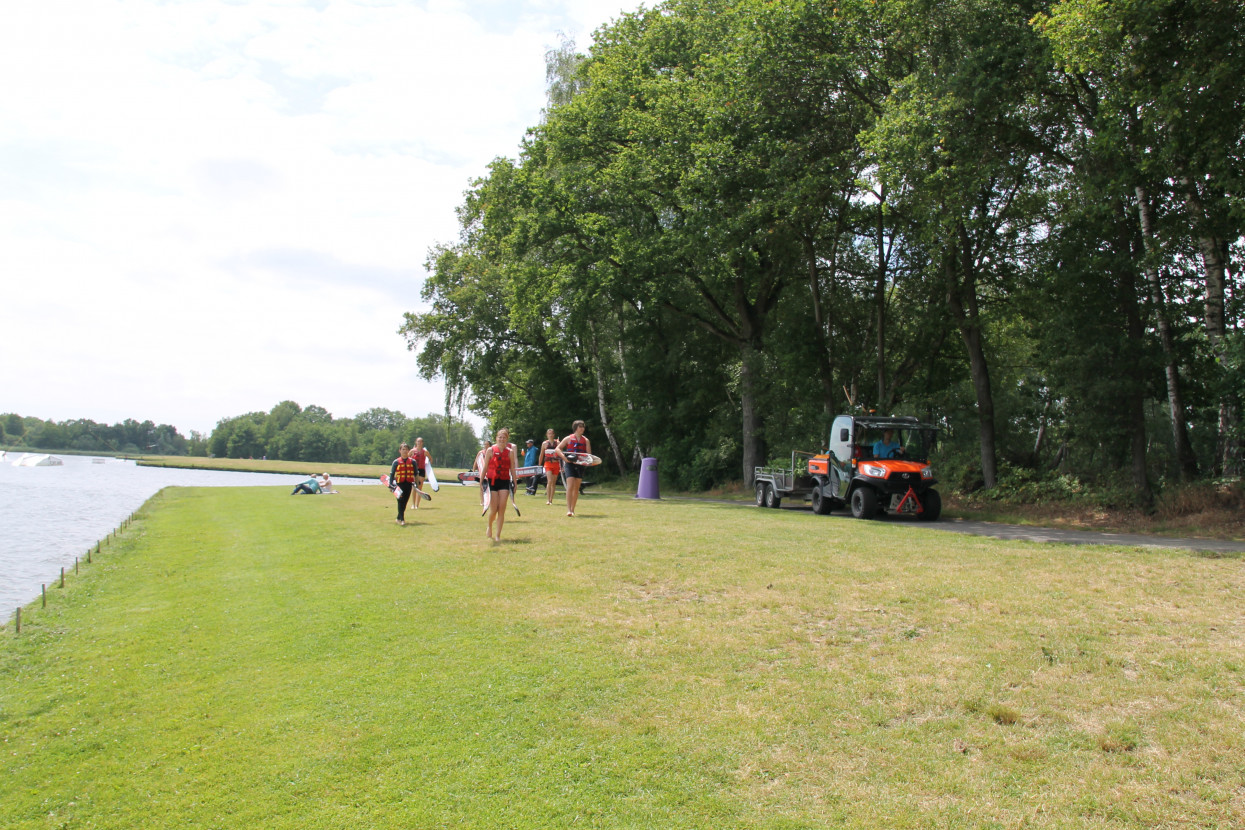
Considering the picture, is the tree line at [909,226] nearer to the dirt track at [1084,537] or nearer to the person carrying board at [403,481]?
the dirt track at [1084,537]

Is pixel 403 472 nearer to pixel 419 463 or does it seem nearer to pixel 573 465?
pixel 573 465

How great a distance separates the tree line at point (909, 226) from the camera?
53.9 ft

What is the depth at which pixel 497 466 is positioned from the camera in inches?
530

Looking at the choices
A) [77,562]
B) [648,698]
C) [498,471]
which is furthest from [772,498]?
[648,698]

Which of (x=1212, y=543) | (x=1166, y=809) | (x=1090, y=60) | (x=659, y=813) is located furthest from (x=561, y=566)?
(x=1090, y=60)

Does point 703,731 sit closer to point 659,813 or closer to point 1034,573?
point 659,813

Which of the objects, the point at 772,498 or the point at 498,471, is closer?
the point at 498,471

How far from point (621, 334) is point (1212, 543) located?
29241 mm

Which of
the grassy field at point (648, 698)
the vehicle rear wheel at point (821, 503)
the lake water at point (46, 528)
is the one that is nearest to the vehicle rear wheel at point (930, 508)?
the vehicle rear wheel at point (821, 503)

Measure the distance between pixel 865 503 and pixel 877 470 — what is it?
0.84m

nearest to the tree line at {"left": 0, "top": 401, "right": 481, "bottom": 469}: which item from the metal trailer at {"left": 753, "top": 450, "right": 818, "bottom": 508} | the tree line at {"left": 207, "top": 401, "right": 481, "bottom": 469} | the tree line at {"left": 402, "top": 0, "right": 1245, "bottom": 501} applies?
the tree line at {"left": 207, "top": 401, "right": 481, "bottom": 469}

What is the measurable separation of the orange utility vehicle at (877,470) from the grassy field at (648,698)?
7919 mm

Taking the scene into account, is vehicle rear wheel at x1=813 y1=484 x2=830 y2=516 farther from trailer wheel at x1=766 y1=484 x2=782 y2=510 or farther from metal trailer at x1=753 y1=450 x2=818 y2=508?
trailer wheel at x1=766 y1=484 x2=782 y2=510

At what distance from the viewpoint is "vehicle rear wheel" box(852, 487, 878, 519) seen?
1856cm
